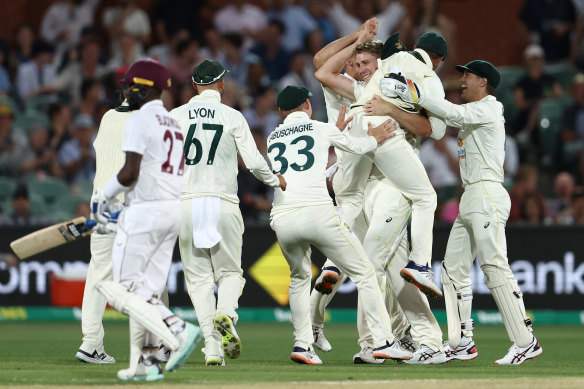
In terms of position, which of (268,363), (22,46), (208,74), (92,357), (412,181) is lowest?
(268,363)

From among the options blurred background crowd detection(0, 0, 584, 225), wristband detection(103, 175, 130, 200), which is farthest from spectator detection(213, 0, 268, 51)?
wristband detection(103, 175, 130, 200)

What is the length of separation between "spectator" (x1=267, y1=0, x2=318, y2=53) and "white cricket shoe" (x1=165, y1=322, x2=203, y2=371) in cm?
1205

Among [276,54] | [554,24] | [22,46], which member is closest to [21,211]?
[22,46]

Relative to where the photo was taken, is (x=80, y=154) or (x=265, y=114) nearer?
Result: (x=80, y=154)

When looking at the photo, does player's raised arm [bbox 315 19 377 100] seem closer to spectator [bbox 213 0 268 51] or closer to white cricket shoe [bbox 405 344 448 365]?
white cricket shoe [bbox 405 344 448 365]

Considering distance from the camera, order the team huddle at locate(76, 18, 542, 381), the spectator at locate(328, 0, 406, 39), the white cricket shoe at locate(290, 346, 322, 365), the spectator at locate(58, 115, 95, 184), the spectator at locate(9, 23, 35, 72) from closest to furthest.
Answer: the team huddle at locate(76, 18, 542, 381) → the white cricket shoe at locate(290, 346, 322, 365) → the spectator at locate(58, 115, 95, 184) → the spectator at locate(328, 0, 406, 39) → the spectator at locate(9, 23, 35, 72)

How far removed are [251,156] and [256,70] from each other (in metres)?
9.52

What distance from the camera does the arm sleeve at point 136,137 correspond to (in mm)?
7570

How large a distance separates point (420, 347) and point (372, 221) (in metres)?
1.27

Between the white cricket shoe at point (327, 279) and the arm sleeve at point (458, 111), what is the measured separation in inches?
69.7

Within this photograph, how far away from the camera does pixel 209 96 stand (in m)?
9.65

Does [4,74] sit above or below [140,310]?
above

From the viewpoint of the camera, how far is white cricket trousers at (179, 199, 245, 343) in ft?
31.2

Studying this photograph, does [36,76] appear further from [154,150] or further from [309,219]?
[154,150]
